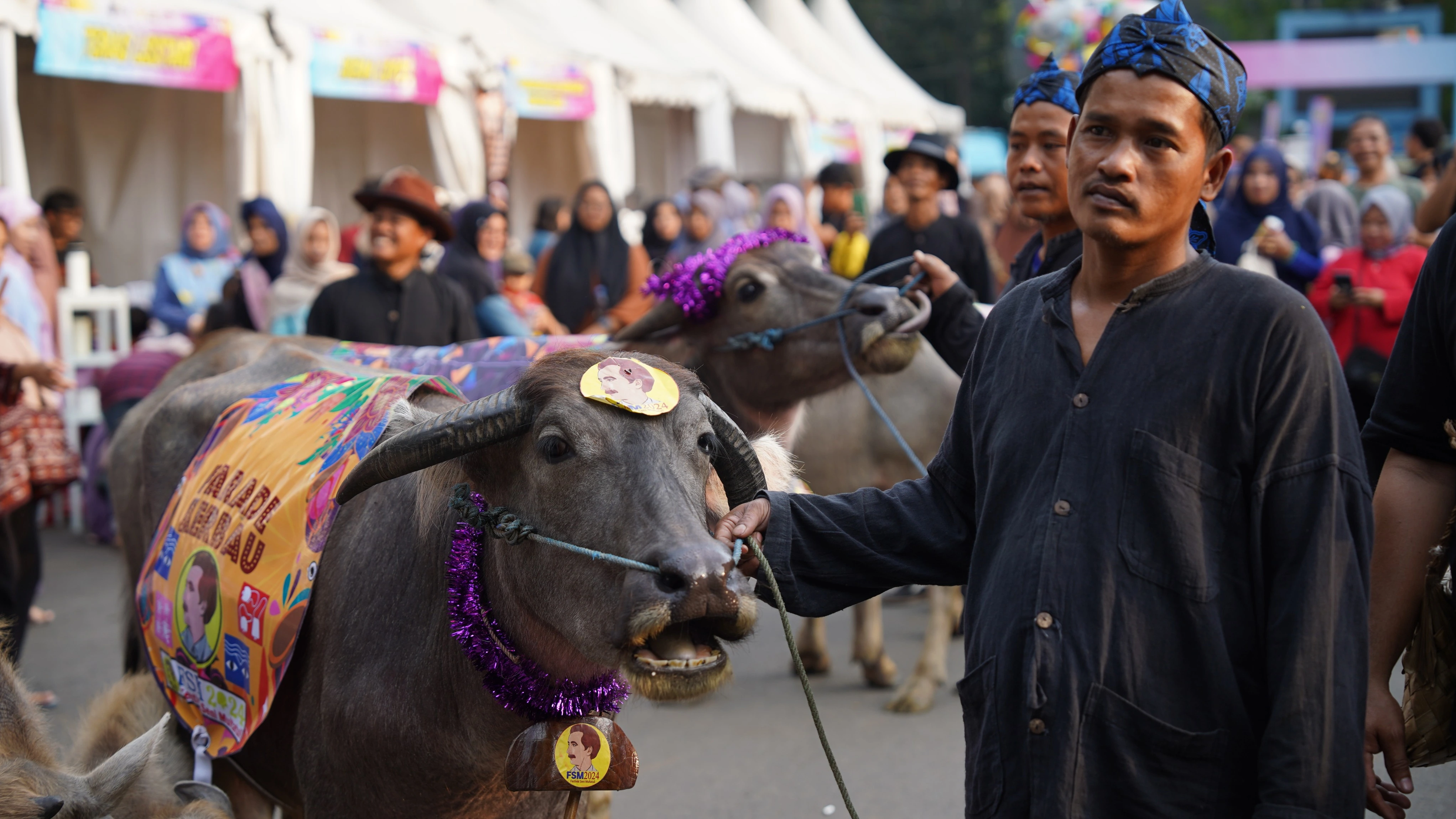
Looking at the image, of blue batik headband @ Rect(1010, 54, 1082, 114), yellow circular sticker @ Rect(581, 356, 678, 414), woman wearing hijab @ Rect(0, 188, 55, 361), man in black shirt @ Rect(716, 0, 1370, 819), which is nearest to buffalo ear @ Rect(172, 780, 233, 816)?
yellow circular sticker @ Rect(581, 356, 678, 414)

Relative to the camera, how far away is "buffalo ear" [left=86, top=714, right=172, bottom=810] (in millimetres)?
2537

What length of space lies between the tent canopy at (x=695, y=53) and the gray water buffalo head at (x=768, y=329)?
13.3 m

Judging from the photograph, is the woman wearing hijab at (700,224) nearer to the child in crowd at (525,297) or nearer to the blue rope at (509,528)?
the child in crowd at (525,297)

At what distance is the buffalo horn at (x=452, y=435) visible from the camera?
2.26 meters

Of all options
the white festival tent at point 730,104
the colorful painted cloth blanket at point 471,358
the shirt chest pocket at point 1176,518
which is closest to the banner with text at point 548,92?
the white festival tent at point 730,104

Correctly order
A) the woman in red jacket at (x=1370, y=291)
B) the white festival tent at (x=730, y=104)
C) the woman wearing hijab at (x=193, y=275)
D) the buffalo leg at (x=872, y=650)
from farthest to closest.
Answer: the white festival tent at (x=730, y=104) < the woman wearing hijab at (x=193, y=275) < the woman in red jacket at (x=1370, y=291) < the buffalo leg at (x=872, y=650)

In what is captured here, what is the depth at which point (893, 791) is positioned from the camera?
14.9 feet

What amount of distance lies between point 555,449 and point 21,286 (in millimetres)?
6537

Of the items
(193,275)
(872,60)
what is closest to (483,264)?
(193,275)

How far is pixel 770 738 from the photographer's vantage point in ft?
16.9

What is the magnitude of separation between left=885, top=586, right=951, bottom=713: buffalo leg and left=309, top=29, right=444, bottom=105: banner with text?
9.00m

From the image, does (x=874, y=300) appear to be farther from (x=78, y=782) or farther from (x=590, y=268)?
(x=590, y=268)

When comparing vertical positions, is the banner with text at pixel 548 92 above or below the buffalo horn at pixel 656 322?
above

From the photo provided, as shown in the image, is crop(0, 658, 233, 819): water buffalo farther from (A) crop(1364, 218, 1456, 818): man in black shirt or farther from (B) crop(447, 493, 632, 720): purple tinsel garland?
(A) crop(1364, 218, 1456, 818): man in black shirt
